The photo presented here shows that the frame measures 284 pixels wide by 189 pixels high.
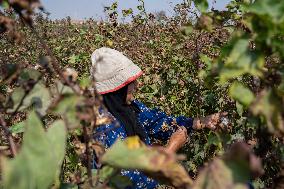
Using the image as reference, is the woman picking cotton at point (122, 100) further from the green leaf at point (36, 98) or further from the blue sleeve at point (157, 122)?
the green leaf at point (36, 98)

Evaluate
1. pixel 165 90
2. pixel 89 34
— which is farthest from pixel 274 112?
pixel 89 34

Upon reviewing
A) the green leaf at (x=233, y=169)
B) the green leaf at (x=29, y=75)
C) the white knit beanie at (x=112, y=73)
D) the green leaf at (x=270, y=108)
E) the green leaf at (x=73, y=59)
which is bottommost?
the green leaf at (x=233, y=169)

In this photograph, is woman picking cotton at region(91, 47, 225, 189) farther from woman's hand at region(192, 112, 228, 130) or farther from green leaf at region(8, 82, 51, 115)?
green leaf at region(8, 82, 51, 115)

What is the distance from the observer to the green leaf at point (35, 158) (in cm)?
71

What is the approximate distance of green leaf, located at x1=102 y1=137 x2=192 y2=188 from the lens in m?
0.77

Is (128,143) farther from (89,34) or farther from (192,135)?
(89,34)

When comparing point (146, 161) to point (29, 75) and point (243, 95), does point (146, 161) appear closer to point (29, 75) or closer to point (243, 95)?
point (243, 95)

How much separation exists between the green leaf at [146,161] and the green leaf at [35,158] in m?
0.10

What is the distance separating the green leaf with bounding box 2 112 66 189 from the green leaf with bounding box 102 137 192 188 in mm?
100

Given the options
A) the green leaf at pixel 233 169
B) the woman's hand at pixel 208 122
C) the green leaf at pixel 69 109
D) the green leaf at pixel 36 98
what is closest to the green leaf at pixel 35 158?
the green leaf at pixel 69 109

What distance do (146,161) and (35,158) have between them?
0.63ft

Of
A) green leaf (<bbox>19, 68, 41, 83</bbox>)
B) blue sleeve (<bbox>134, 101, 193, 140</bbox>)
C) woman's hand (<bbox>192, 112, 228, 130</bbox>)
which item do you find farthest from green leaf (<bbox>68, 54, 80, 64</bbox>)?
green leaf (<bbox>19, 68, 41, 83</bbox>)

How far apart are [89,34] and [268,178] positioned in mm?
5948

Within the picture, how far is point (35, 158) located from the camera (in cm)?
76
